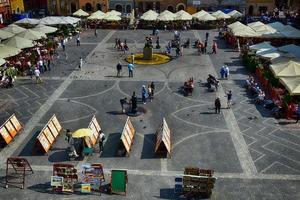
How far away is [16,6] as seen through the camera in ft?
219

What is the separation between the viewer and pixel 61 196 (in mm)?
19344

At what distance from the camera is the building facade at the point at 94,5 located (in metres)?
69.4

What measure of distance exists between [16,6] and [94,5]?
43.6 ft

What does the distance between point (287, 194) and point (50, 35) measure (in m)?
41.1

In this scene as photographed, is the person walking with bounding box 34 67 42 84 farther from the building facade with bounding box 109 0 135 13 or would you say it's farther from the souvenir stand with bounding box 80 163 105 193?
the building facade with bounding box 109 0 135 13

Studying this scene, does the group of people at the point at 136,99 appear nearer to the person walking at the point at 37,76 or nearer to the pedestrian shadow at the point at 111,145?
the pedestrian shadow at the point at 111,145

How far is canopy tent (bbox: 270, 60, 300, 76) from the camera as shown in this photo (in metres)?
30.7

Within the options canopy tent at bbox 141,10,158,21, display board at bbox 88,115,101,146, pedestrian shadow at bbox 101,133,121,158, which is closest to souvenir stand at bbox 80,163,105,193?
pedestrian shadow at bbox 101,133,121,158

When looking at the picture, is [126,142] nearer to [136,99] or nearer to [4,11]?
[136,99]

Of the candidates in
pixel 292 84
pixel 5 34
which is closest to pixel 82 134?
pixel 292 84

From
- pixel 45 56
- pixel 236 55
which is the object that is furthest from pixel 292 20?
pixel 45 56

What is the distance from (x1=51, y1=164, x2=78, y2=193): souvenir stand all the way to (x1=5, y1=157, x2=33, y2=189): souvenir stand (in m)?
1.78

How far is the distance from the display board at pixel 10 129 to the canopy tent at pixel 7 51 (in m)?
12.8

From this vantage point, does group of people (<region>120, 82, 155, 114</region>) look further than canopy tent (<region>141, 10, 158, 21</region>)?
No
